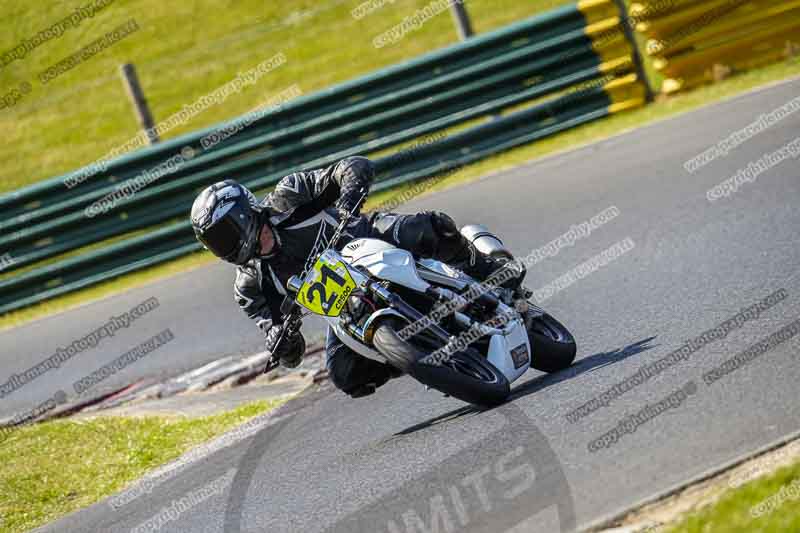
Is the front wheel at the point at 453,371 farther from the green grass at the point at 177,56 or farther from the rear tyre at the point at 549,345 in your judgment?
the green grass at the point at 177,56

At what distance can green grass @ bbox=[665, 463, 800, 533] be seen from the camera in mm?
4145

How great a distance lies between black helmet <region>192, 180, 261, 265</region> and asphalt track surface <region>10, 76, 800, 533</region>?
1.33m

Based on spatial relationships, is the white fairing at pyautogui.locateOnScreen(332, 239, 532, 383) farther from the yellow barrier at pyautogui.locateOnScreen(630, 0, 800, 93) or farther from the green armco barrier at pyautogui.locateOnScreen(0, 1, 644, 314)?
the yellow barrier at pyautogui.locateOnScreen(630, 0, 800, 93)

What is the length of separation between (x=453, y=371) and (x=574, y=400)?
641 millimetres

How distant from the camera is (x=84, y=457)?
30.0ft

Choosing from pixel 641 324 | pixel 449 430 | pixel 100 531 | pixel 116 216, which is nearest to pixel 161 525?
pixel 100 531

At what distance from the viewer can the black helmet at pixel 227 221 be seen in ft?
22.0

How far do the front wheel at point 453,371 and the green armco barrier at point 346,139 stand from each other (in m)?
8.01

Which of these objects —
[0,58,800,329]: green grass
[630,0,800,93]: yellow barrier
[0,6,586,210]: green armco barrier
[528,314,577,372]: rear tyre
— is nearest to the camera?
[528,314,577,372]: rear tyre

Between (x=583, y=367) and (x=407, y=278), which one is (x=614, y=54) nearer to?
(x=583, y=367)

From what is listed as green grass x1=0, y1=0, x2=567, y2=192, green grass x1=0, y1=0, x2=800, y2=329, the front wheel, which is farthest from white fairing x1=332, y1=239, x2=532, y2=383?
green grass x1=0, y1=0, x2=567, y2=192

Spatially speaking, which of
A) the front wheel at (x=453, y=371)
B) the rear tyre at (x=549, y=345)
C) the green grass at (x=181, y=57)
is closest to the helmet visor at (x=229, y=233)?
the front wheel at (x=453, y=371)

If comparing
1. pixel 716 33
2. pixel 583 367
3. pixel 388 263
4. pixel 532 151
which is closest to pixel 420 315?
pixel 388 263

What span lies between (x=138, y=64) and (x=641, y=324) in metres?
17.9
